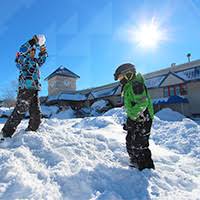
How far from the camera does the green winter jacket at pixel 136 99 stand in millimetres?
3172

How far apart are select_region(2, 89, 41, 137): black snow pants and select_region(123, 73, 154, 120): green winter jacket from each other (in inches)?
70.6

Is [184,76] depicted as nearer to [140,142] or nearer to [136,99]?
[136,99]

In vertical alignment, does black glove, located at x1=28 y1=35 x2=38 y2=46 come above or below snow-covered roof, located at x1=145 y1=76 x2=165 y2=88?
below

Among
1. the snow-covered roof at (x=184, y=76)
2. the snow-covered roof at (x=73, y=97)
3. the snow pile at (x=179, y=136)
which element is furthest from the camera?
the snow-covered roof at (x=73, y=97)

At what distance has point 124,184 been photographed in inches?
104

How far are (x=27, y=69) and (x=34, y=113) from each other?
2.75 feet

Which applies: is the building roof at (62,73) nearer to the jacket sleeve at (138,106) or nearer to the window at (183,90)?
the window at (183,90)

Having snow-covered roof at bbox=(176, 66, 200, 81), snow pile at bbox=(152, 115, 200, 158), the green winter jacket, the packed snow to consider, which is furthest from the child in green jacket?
snow-covered roof at bbox=(176, 66, 200, 81)

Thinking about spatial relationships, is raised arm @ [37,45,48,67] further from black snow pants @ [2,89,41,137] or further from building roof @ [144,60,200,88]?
building roof @ [144,60,200,88]

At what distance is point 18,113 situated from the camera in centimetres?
386

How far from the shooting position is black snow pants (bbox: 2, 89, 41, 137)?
3.73 m

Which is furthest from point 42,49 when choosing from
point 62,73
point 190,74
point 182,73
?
point 62,73

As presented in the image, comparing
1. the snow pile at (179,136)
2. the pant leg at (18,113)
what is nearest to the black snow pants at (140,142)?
the snow pile at (179,136)

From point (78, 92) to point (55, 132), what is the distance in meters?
35.5
